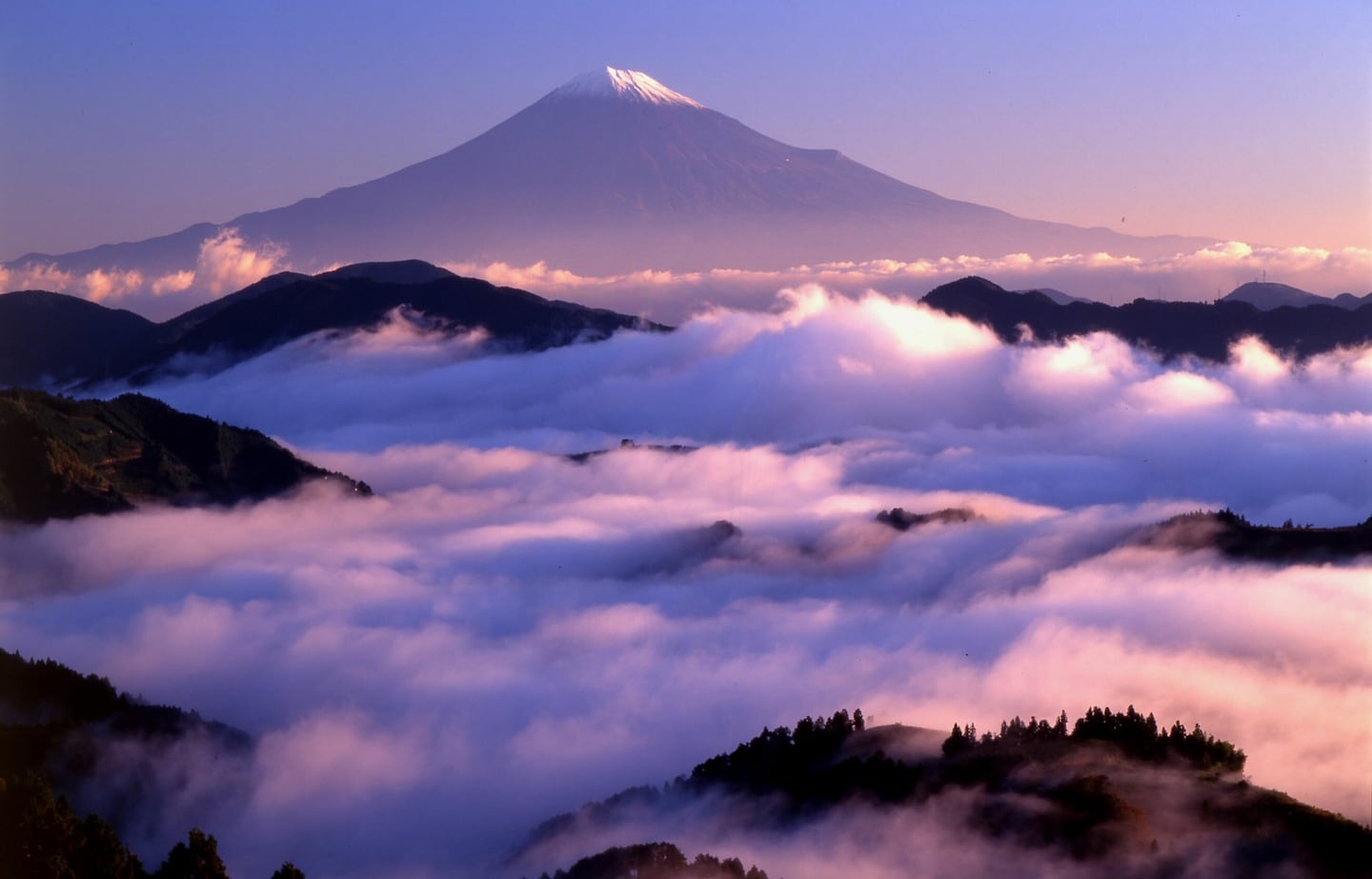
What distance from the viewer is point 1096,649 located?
8488 cm

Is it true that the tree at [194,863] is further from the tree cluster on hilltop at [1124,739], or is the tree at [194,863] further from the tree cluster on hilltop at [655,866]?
the tree cluster on hilltop at [1124,739]

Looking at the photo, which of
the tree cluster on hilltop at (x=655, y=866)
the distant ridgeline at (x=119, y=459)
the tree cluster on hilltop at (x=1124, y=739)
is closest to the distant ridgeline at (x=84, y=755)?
the tree cluster on hilltop at (x=655, y=866)

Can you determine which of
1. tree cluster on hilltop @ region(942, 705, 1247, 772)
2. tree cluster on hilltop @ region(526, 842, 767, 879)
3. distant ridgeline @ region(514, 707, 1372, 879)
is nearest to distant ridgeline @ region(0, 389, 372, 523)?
distant ridgeline @ region(514, 707, 1372, 879)

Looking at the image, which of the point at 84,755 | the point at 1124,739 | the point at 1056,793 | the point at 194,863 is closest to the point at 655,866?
the point at 1056,793

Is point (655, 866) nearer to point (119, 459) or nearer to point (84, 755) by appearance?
point (84, 755)

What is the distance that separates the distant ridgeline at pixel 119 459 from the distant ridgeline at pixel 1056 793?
6481cm

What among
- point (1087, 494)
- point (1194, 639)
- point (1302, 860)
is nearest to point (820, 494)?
point (1087, 494)

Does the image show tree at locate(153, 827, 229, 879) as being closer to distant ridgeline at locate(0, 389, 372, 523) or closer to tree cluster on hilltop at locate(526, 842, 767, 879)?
tree cluster on hilltop at locate(526, 842, 767, 879)

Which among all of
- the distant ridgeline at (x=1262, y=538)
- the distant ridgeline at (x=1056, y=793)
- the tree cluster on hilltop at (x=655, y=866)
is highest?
the distant ridgeline at (x=1262, y=538)

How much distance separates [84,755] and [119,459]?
59856 mm

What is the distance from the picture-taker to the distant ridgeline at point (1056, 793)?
115ft

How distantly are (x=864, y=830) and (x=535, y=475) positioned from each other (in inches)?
5325

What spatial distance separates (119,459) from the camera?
10788 cm

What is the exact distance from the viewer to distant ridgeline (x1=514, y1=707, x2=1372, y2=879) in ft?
115
